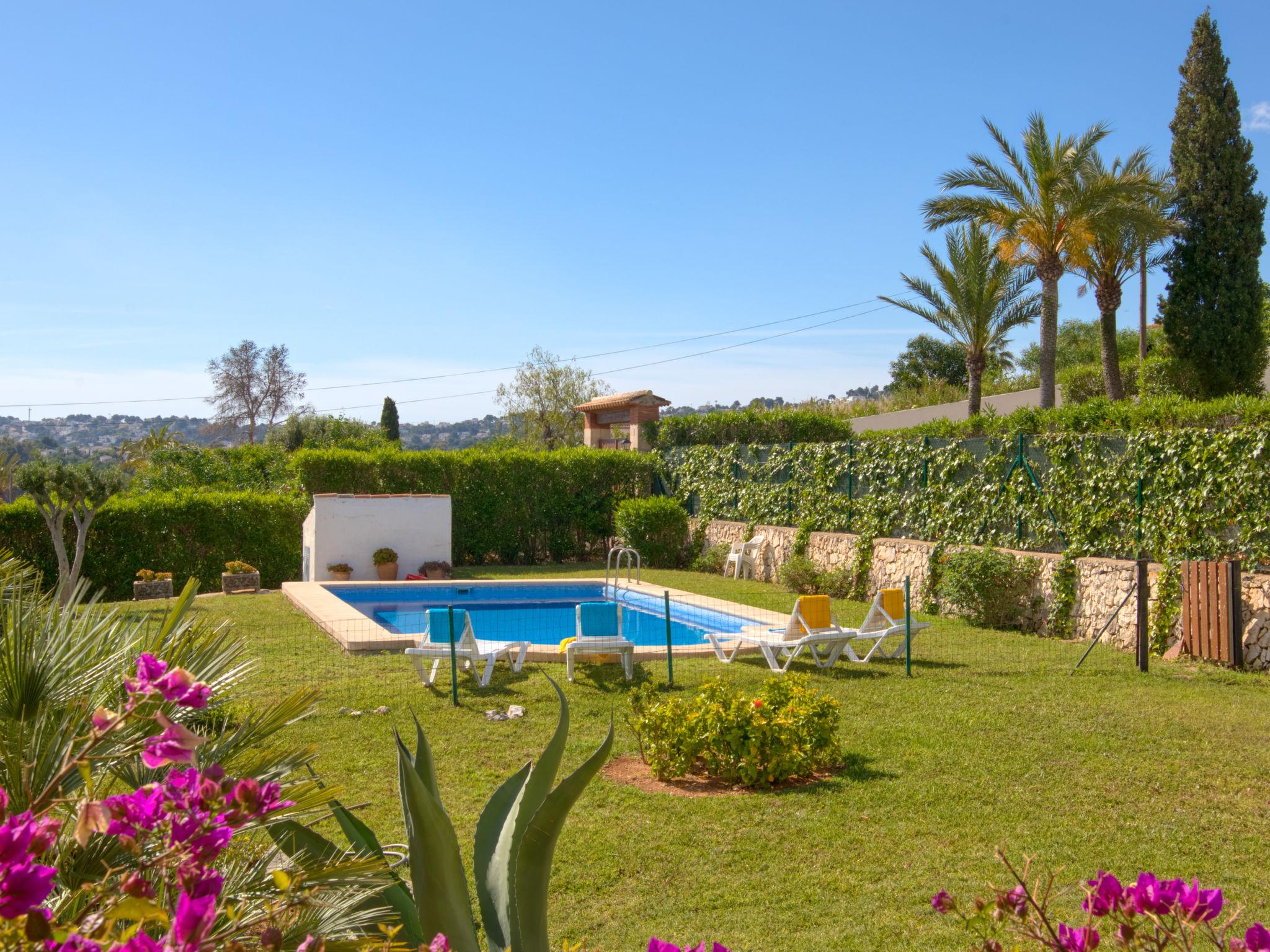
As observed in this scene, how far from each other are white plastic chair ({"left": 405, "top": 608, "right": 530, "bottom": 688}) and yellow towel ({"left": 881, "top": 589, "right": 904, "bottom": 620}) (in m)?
3.64

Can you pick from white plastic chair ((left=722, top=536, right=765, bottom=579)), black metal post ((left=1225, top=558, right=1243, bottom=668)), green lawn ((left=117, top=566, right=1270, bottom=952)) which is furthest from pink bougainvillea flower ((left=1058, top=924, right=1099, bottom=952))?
→ white plastic chair ((left=722, top=536, right=765, bottom=579))

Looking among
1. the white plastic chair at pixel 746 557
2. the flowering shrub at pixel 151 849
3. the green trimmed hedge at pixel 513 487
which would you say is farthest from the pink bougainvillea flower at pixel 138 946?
the green trimmed hedge at pixel 513 487

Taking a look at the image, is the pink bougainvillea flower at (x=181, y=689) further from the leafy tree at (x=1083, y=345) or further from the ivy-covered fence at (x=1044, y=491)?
the leafy tree at (x=1083, y=345)

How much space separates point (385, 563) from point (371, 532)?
25.6 inches

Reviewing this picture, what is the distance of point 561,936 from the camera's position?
12.1 ft

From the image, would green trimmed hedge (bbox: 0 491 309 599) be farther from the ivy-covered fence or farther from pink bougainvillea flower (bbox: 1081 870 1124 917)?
pink bougainvillea flower (bbox: 1081 870 1124 917)

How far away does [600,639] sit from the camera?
9.01 metres

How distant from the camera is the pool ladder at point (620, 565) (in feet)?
47.8

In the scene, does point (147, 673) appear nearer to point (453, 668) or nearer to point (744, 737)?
point (744, 737)

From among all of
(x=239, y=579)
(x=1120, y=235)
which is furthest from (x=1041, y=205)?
(x=239, y=579)

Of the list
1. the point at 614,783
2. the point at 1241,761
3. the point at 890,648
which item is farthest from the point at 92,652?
the point at 890,648

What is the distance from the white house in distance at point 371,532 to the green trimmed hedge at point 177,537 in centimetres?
55

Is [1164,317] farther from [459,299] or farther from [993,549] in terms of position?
[459,299]

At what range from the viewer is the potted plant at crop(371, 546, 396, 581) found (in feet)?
58.7
